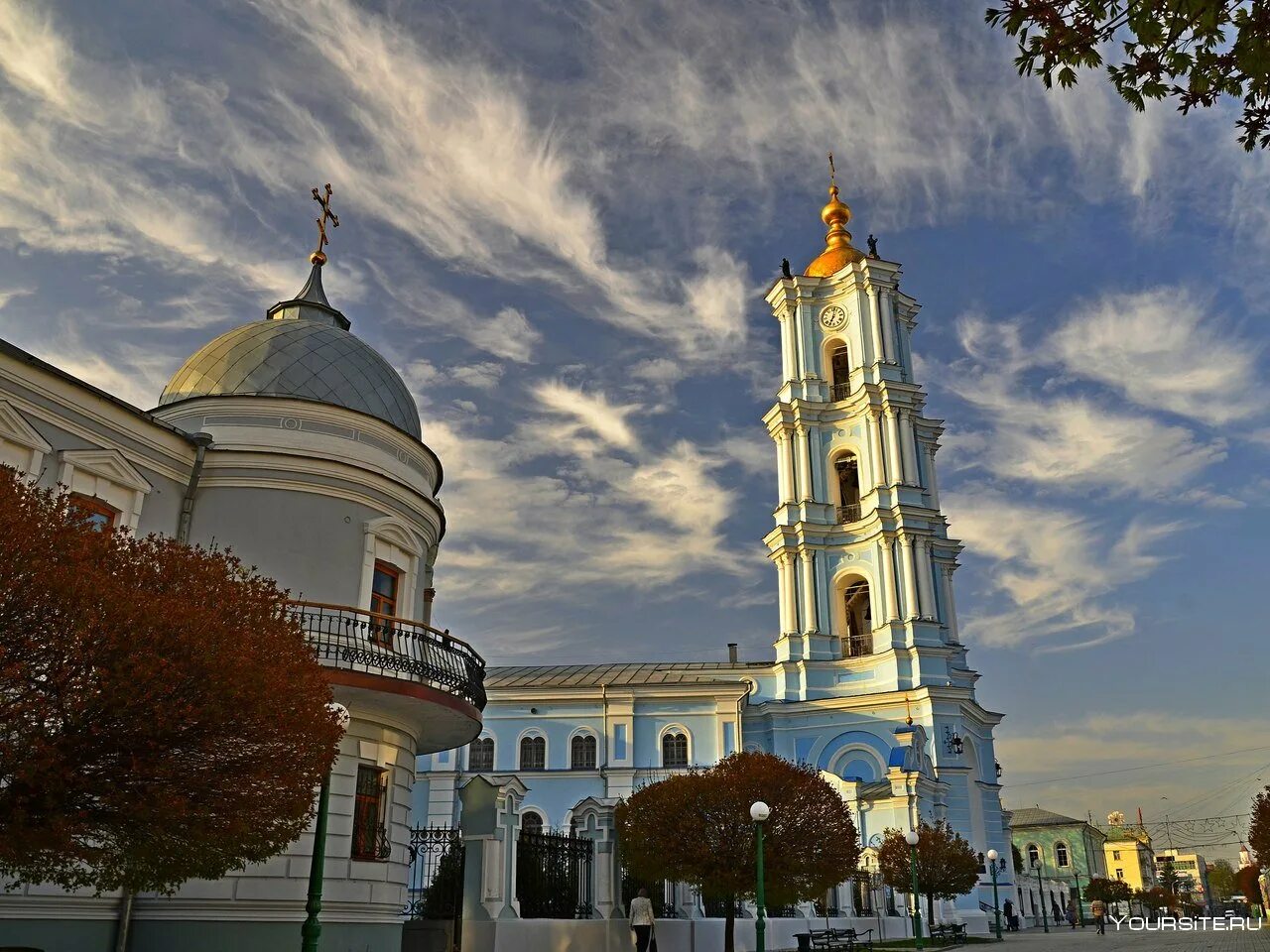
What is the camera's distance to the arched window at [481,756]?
4712 cm

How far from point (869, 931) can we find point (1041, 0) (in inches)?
1214

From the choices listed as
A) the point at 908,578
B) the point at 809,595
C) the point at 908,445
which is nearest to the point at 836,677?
the point at 809,595

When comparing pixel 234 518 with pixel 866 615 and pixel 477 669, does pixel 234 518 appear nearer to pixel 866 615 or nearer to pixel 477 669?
pixel 477 669

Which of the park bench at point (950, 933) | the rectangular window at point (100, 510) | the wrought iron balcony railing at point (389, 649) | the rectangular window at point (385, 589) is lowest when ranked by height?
the park bench at point (950, 933)

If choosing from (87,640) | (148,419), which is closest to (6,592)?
(87,640)

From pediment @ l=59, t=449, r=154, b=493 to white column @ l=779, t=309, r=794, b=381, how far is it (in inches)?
1562

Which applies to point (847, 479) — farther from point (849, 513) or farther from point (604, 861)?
point (604, 861)

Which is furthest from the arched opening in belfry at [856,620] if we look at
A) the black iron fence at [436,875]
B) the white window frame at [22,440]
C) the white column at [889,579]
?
the white window frame at [22,440]

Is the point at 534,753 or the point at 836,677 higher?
the point at 836,677

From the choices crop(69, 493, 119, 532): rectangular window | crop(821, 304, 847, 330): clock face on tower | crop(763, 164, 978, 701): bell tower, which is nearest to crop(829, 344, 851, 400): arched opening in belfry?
crop(763, 164, 978, 701): bell tower

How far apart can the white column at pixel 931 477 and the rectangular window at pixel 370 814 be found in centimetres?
3698

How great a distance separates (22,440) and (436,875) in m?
10.6

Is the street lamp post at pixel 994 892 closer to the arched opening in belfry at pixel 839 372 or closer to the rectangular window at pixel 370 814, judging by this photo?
the arched opening in belfry at pixel 839 372

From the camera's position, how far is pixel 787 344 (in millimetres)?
53469
